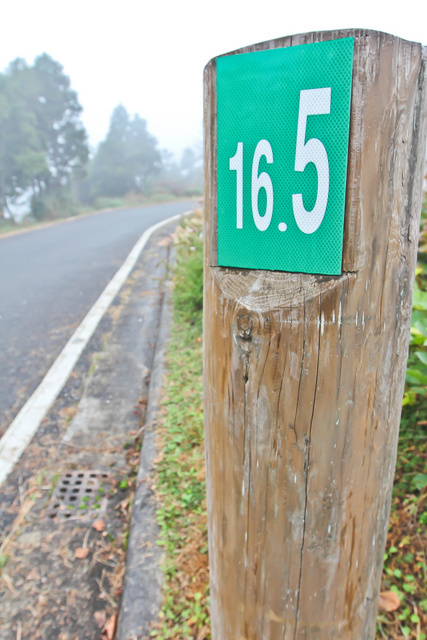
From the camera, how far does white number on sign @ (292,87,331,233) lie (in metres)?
0.77

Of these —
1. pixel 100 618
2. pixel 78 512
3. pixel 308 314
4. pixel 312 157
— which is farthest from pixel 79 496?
pixel 312 157

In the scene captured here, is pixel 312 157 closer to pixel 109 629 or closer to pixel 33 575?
pixel 109 629

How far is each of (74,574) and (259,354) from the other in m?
1.69

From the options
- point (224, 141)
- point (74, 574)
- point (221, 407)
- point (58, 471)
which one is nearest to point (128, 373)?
point (58, 471)

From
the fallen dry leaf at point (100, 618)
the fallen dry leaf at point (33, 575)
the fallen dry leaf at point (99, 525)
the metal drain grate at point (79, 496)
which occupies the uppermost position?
the metal drain grate at point (79, 496)

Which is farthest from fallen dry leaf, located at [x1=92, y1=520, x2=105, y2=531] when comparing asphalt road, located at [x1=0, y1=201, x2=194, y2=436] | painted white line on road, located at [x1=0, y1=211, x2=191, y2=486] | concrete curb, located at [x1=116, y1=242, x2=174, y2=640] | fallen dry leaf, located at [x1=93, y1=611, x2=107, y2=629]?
asphalt road, located at [x1=0, y1=201, x2=194, y2=436]

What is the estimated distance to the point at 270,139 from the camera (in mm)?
827

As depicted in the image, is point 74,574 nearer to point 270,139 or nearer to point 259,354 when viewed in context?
point 259,354

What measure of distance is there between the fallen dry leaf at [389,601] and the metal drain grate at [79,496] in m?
1.43

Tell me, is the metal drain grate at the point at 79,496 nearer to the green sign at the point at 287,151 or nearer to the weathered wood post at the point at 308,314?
the weathered wood post at the point at 308,314

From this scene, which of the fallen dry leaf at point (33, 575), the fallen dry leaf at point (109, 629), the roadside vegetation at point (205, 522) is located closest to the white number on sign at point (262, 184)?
the roadside vegetation at point (205, 522)

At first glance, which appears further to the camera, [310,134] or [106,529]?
[106,529]

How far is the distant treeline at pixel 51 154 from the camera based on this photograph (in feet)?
83.7

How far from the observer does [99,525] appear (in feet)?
7.34
